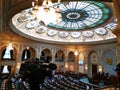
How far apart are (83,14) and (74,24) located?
11.2 ft

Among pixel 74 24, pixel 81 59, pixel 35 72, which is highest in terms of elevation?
pixel 74 24

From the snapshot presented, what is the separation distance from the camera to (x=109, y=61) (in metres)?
22.1

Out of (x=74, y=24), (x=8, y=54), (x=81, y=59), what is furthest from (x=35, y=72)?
(x=81, y=59)

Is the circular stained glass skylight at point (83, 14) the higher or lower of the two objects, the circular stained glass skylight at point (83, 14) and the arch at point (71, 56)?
the higher

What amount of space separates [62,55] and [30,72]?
24.3 metres

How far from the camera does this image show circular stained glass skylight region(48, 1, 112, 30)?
1528 cm

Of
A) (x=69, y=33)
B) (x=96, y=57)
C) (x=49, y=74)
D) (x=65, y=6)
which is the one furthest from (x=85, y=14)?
(x=49, y=74)

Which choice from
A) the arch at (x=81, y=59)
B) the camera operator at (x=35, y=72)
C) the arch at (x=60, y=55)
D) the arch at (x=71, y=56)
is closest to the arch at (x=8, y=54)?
the arch at (x=60, y=55)

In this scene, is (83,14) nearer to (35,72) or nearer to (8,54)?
(8,54)

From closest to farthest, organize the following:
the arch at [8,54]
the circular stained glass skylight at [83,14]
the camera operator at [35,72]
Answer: the camera operator at [35,72] → the circular stained glass skylight at [83,14] → the arch at [8,54]

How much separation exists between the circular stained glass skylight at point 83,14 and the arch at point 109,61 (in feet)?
15.4

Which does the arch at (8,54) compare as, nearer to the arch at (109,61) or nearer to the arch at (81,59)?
the arch at (81,59)

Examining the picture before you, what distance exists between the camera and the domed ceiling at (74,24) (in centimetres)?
1572

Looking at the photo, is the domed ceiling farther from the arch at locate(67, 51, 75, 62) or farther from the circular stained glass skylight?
the arch at locate(67, 51, 75, 62)
